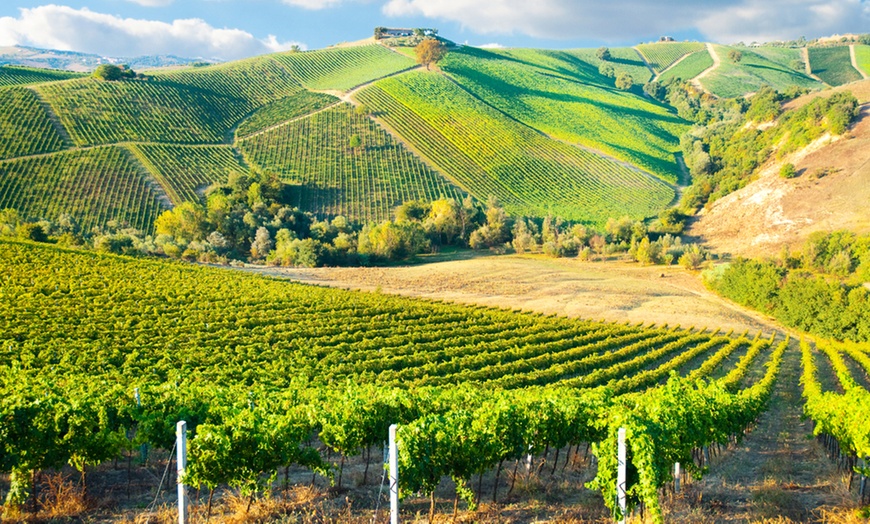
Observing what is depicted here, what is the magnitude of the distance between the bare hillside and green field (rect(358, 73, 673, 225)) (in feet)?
48.5

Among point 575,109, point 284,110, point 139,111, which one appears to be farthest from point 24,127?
point 575,109

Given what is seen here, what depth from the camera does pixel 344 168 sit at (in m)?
→ 105

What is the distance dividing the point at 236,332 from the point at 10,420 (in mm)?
22644

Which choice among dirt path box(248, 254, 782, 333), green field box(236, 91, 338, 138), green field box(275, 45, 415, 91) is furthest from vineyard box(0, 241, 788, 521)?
green field box(275, 45, 415, 91)

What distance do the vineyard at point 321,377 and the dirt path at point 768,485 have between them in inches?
50.3

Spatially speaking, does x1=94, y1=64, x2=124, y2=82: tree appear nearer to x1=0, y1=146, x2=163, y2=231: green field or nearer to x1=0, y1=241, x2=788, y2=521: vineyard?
x1=0, y1=146, x2=163, y2=231: green field

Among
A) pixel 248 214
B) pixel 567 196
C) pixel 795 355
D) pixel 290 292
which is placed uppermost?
pixel 567 196

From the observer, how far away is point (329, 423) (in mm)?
12945

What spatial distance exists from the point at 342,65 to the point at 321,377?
15389 centimetres

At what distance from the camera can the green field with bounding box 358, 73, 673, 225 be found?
107m

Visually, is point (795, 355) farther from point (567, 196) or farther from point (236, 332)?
point (567, 196)

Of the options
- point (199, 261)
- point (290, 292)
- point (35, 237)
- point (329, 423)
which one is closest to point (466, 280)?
point (290, 292)

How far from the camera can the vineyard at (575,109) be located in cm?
13412

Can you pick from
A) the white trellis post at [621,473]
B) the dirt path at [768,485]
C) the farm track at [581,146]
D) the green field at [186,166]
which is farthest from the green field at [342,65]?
the white trellis post at [621,473]
